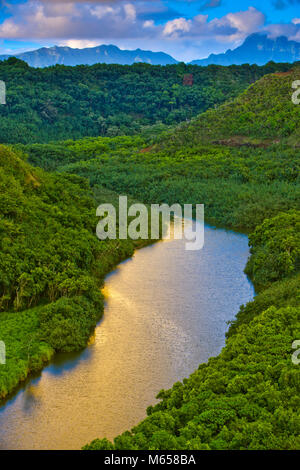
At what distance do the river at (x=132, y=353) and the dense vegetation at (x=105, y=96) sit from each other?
66040 millimetres

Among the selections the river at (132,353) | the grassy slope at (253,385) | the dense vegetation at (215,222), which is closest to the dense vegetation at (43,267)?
the dense vegetation at (215,222)

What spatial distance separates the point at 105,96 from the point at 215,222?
7599 centimetres

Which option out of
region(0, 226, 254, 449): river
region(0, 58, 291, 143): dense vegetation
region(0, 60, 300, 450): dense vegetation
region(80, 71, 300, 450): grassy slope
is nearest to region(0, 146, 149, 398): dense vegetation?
region(0, 60, 300, 450): dense vegetation

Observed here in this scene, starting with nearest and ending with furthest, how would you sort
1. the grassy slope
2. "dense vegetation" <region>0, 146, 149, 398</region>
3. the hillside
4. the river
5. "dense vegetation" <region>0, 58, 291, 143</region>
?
the grassy slope < the river < "dense vegetation" <region>0, 146, 149, 398</region> < the hillside < "dense vegetation" <region>0, 58, 291, 143</region>

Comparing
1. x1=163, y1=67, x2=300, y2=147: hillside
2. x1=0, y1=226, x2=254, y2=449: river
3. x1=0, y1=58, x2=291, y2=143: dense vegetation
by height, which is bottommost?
x1=0, y1=226, x2=254, y2=449: river

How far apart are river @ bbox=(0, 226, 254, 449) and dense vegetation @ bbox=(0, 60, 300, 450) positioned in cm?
132

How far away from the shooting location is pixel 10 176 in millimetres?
38312

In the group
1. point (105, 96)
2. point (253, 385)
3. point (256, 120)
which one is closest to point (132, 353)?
point (253, 385)

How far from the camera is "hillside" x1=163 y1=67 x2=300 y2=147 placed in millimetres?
74812

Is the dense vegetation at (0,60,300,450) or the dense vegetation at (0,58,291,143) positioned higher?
the dense vegetation at (0,58,291,143)

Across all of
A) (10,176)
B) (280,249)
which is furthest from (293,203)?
(10,176)

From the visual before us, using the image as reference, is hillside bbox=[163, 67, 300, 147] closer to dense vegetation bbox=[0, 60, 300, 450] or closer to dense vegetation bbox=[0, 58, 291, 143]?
dense vegetation bbox=[0, 60, 300, 450]

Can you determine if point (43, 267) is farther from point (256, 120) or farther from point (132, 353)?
point (256, 120)

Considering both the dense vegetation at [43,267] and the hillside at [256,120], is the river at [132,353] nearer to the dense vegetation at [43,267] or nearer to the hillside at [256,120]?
the dense vegetation at [43,267]
